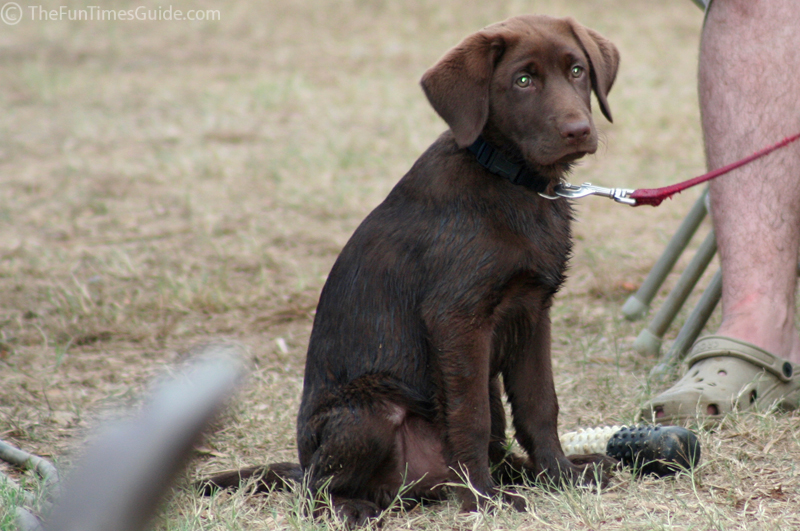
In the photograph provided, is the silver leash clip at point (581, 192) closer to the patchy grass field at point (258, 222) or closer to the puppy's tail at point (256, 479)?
the patchy grass field at point (258, 222)

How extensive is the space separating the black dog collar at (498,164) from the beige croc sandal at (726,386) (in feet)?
2.70

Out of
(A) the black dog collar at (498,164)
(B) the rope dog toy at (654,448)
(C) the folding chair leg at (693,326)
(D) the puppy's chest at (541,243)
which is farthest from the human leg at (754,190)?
(A) the black dog collar at (498,164)

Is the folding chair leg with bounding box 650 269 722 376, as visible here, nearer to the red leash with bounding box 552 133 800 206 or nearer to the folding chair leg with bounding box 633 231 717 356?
the folding chair leg with bounding box 633 231 717 356

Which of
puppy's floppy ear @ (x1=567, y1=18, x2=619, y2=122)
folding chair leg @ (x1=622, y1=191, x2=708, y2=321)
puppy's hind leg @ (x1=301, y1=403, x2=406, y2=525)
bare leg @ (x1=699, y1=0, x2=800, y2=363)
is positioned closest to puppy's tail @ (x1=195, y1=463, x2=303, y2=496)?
puppy's hind leg @ (x1=301, y1=403, x2=406, y2=525)

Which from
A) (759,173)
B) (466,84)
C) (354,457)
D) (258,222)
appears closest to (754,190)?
(759,173)

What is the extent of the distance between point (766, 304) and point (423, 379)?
1.23 metres

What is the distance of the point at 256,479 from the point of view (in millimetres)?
2312

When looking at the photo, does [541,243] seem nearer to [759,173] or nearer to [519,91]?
[519,91]

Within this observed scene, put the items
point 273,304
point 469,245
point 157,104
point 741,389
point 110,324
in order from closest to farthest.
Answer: point 469,245, point 741,389, point 110,324, point 273,304, point 157,104

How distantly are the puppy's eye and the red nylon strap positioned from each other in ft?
1.65

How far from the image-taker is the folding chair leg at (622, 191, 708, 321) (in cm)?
341

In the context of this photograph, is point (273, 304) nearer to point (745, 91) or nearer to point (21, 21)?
point (745, 91)

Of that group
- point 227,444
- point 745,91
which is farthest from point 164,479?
point 745,91

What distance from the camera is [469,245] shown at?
2.14 meters
